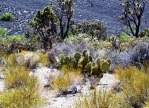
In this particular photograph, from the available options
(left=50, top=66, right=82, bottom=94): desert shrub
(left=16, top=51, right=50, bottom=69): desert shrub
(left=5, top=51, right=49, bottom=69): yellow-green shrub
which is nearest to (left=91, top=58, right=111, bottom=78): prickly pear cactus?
(left=50, top=66, right=82, bottom=94): desert shrub

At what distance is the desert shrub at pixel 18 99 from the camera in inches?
340

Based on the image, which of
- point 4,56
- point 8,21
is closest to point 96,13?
point 8,21

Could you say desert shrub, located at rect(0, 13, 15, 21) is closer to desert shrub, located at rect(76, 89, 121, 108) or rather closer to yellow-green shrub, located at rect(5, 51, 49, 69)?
yellow-green shrub, located at rect(5, 51, 49, 69)

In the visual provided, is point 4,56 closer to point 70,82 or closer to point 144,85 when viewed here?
point 70,82

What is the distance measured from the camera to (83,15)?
230ft

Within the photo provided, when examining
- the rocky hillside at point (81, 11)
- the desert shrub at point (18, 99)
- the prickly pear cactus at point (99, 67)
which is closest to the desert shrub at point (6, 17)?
the rocky hillside at point (81, 11)

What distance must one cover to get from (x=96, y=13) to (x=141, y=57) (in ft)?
183

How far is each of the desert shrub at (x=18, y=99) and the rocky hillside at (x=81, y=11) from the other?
1977 inches

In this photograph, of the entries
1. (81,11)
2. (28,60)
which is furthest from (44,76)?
(81,11)

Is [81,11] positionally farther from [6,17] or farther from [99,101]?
[99,101]

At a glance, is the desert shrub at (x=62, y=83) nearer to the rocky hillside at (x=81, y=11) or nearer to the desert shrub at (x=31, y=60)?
the desert shrub at (x=31, y=60)

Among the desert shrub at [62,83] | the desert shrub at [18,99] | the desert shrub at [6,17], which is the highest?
the desert shrub at [18,99]

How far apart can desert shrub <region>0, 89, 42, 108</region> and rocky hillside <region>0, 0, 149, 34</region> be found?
50.2 meters

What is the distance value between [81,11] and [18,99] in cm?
6522
